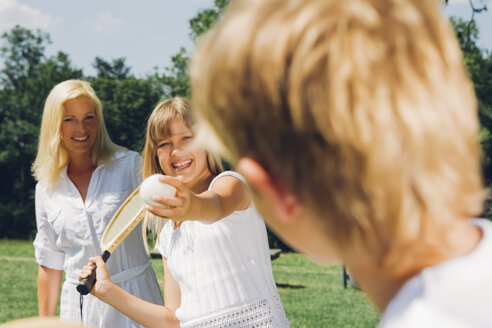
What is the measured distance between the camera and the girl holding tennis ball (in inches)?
129

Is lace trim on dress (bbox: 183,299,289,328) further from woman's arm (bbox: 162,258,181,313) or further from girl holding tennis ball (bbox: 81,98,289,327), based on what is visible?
woman's arm (bbox: 162,258,181,313)

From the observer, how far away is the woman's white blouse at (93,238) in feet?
14.8

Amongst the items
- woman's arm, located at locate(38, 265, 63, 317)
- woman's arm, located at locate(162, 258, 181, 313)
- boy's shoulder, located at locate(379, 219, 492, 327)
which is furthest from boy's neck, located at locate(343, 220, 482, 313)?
woman's arm, located at locate(38, 265, 63, 317)

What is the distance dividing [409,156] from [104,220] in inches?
154

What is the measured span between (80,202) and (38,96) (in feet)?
173

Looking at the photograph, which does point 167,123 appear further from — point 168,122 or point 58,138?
point 58,138

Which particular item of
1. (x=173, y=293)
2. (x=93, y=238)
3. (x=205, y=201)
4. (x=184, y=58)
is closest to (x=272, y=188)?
(x=205, y=201)

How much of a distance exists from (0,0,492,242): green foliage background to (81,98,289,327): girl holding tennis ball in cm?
3522

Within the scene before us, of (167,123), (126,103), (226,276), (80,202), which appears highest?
(126,103)

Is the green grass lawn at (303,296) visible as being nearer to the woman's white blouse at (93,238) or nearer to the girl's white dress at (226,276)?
the woman's white blouse at (93,238)

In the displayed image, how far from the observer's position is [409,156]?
85cm

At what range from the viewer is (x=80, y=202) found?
15.2 ft

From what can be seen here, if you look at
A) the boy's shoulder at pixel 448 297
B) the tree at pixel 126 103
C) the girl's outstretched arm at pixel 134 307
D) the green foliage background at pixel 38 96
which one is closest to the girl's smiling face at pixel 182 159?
the girl's outstretched arm at pixel 134 307

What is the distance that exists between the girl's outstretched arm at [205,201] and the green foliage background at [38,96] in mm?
35511
